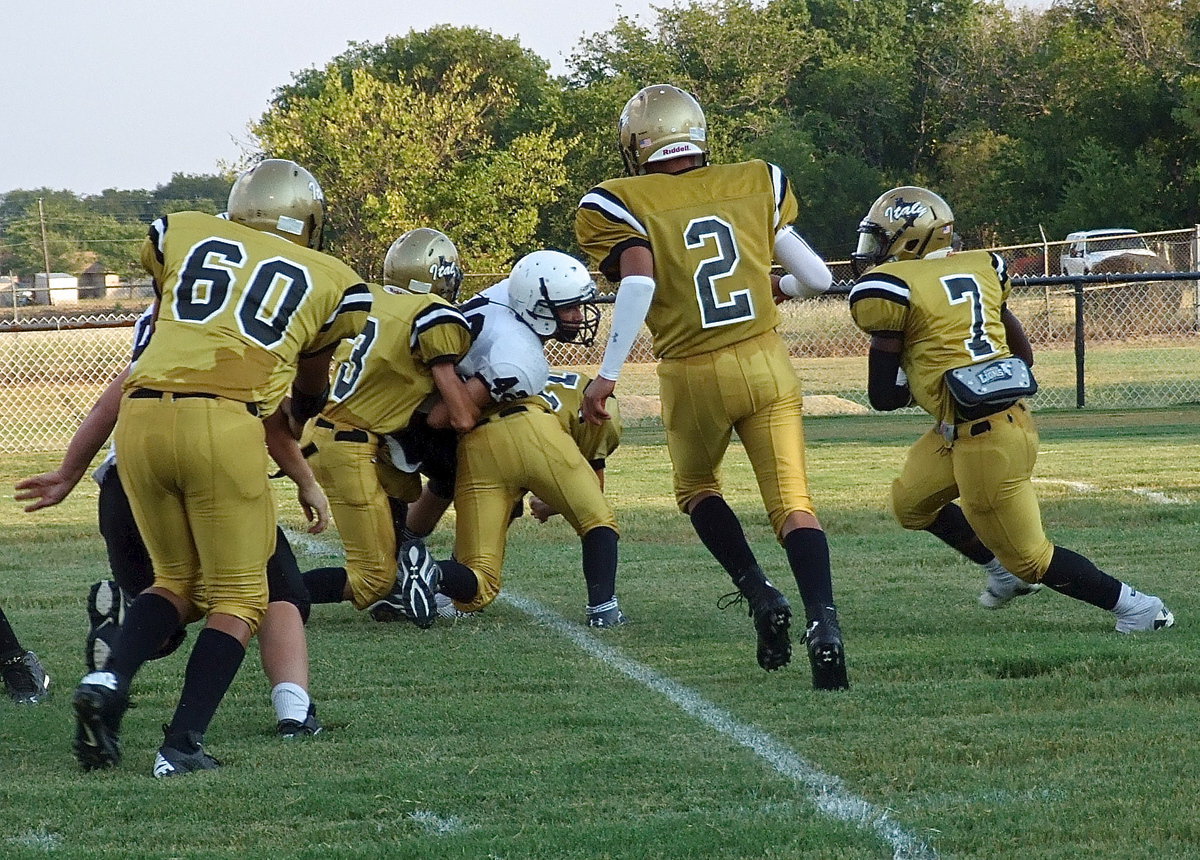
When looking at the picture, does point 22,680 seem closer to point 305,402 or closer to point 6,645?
point 6,645

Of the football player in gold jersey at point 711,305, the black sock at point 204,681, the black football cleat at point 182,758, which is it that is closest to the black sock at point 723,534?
the football player in gold jersey at point 711,305

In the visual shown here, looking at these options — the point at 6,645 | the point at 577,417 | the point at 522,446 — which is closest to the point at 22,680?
the point at 6,645

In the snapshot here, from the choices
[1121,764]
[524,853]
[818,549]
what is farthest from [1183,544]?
[524,853]

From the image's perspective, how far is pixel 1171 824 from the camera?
3334 millimetres

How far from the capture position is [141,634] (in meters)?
4.22

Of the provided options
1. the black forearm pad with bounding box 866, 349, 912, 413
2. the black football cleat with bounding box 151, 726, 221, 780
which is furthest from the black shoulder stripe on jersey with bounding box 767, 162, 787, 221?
the black football cleat with bounding box 151, 726, 221, 780

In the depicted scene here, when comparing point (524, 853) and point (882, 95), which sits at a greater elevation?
point (882, 95)

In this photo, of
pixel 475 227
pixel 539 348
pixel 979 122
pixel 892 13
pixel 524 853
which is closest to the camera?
pixel 524 853

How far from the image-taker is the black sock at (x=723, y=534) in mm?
5422

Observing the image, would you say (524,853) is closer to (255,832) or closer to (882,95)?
(255,832)

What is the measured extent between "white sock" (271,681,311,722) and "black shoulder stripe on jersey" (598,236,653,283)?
67.1 inches

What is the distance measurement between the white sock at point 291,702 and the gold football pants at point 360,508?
64.6 inches

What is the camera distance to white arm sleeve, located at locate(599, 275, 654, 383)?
508cm

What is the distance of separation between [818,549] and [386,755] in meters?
1.60
